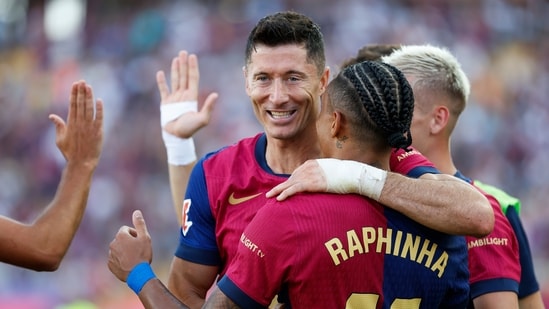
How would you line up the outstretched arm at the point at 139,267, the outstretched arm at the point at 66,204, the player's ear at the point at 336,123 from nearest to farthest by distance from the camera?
the player's ear at the point at 336,123 < the outstretched arm at the point at 139,267 < the outstretched arm at the point at 66,204

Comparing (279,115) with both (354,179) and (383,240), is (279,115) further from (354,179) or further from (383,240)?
(383,240)

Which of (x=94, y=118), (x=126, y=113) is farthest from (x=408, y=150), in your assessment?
(x=126, y=113)

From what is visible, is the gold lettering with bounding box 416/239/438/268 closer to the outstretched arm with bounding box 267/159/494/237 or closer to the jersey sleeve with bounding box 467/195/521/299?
the outstretched arm with bounding box 267/159/494/237

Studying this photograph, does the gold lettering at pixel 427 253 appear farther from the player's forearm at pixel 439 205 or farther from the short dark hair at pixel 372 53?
the short dark hair at pixel 372 53

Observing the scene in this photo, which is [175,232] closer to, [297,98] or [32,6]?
[32,6]

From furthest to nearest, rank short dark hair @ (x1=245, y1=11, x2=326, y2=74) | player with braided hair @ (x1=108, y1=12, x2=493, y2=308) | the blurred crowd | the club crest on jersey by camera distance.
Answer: the blurred crowd < short dark hair @ (x1=245, y1=11, x2=326, y2=74) < the club crest on jersey < player with braided hair @ (x1=108, y1=12, x2=493, y2=308)

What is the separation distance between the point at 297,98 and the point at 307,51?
0.28 meters

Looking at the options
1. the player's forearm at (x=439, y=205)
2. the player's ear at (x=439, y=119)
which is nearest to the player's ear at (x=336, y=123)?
the player's forearm at (x=439, y=205)

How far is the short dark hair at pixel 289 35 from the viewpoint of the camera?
4.90m

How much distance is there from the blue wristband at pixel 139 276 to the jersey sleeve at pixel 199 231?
50 centimetres

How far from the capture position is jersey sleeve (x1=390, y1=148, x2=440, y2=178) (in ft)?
14.0

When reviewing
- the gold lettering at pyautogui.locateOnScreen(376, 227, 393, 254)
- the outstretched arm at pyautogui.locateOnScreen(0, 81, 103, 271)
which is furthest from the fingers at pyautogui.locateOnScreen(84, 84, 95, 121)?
the gold lettering at pyautogui.locateOnScreen(376, 227, 393, 254)

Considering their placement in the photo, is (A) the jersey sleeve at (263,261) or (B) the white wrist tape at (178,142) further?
(B) the white wrist tape at (178,142)

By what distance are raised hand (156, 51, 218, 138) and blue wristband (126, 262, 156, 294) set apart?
1.84m
